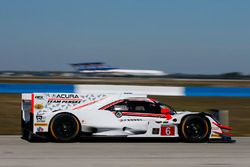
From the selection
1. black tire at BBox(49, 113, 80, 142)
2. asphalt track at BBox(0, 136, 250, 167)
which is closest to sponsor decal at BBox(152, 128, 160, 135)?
asphalt track at BBox(0, 136, 250, 167)

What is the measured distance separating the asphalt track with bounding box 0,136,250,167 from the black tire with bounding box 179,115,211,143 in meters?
0.26

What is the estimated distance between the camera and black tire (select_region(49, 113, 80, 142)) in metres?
11.4

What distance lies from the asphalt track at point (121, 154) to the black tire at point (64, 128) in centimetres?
24

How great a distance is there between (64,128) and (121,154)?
2055mm

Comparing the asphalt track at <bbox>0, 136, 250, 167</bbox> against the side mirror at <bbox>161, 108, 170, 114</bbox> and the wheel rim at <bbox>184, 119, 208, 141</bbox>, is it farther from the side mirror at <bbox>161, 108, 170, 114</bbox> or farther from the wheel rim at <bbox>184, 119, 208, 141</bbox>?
the side mirror at <bbox>161, 108, 170, 114</bbox>

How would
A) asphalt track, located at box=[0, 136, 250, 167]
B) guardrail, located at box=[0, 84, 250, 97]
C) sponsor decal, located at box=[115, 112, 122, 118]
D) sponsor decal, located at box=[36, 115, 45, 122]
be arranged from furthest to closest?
1. guardrail, located at box=[0, 84, 250, 97]
2. sponsor decal, located at box=[115, 112, 122, 118]
3. sponsor decal, located at box=[36, 115, 45, 122]
4. asphalt track, located at box=[0, 136, 250, 167]

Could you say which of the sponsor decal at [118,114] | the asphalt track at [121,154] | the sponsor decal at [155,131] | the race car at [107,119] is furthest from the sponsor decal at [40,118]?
the sponsor decal at [155,131]

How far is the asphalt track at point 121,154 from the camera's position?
28.9 feet

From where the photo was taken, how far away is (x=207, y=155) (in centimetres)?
998

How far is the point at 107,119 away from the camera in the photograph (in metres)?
11.7

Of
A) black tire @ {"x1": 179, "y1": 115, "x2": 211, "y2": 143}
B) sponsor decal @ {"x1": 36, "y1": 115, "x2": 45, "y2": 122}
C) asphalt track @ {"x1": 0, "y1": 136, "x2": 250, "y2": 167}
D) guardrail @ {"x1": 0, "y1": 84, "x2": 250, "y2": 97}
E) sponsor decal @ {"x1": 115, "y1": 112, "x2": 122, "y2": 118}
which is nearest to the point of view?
asphalt track @ {"x1": 0, "y1": 136, "x2": 250, "y2": 167}

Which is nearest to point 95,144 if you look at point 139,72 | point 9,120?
point 9,120

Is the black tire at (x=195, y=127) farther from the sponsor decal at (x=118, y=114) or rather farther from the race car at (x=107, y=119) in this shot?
the sponsor decal at (x=118, y=114)

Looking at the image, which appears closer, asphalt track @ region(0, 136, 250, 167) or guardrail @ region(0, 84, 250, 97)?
asphalt track @ region(0, 136, 250, 167)
